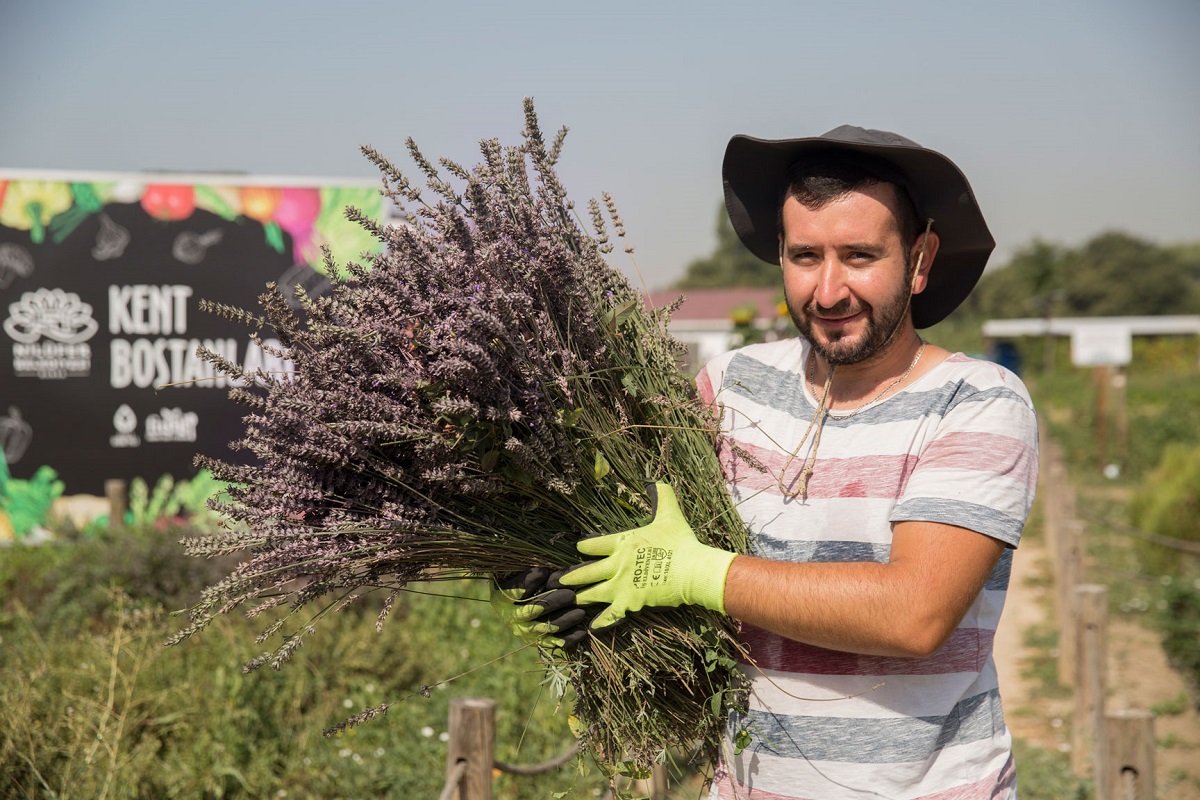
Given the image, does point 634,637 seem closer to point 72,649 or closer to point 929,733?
point 929,733

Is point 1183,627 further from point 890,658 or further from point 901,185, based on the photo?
point 901,185

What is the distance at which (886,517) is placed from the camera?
1.63 m

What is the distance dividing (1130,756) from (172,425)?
274 inches

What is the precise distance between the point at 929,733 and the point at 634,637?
19.6 inches

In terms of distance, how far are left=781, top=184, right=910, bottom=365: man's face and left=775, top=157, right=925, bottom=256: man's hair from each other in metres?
0.01

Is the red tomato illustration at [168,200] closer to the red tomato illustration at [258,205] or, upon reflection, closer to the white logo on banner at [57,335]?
the red tomato illustration at [258,205]

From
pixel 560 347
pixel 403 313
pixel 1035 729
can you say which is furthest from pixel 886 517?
pixel 1035 729

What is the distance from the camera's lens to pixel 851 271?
5.53ft

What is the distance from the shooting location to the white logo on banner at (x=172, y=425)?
779 centimetres

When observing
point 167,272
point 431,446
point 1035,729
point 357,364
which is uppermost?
point 167,272

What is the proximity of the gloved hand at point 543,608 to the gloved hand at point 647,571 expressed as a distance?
31mm

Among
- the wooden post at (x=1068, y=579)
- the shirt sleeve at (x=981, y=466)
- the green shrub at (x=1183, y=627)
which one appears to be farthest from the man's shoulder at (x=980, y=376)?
the green shrub at (x=1183, y=627)

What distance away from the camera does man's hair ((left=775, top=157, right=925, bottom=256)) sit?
1686mm

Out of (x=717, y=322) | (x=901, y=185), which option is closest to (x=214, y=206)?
(x=901, y=185)
